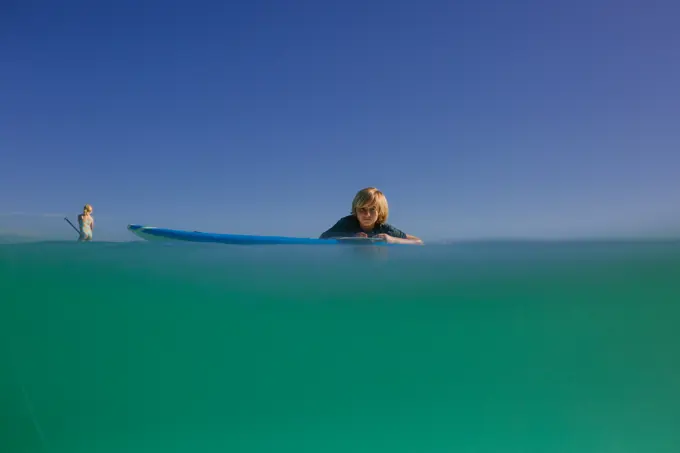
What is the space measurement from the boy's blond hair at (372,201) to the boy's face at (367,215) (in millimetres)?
62

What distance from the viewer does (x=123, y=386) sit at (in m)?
8.71

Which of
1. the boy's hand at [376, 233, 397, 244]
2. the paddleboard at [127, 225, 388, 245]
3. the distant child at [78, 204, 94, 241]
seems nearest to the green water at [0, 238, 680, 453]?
the paddleboard at [127, 225, 388, 245]

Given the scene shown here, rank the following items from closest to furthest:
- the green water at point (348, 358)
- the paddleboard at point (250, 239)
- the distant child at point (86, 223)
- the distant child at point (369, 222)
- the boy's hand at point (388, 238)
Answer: the green water at point (348, 358)
the paddleboard at point (250, 239)
the boy's hand at point (388, 238)
the distant child at point (369, 222)
the distant child at point (86, 223)

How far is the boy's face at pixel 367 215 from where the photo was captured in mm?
10203

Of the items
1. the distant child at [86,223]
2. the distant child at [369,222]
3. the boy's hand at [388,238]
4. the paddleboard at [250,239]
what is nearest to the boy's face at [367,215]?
the distant child at [369,222]

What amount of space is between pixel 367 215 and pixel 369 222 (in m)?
0.16

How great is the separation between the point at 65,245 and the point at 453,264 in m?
7.34

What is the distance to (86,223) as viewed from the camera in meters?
12.8

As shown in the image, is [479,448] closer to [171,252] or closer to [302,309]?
[302,309]

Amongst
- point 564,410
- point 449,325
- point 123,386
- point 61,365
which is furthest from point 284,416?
point 564,410

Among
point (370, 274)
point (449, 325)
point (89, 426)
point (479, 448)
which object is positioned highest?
point (370, 274)

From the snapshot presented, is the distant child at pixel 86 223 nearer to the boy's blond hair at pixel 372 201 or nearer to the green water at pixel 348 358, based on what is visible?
the green water at pixel 348 358

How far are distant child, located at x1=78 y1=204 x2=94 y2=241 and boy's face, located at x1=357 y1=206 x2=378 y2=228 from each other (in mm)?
6322

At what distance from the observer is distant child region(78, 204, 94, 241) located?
1209 centimetres
